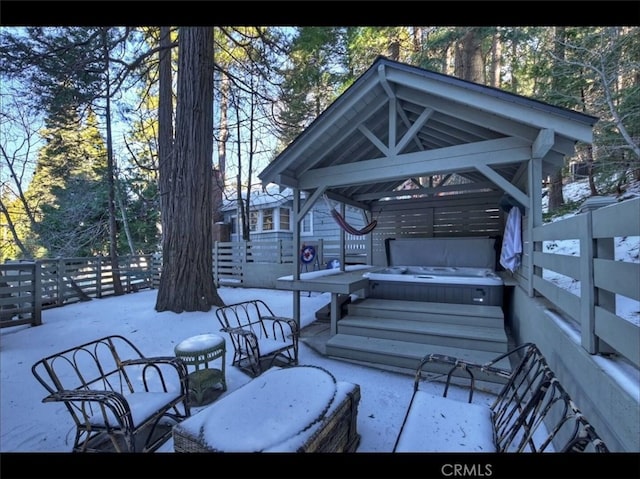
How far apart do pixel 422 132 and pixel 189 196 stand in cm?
467

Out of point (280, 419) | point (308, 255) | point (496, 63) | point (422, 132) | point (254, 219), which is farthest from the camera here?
point (254, 219)

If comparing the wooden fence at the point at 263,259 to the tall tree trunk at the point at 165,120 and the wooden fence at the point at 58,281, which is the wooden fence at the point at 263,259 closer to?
the wooden fence at the point at 58,281

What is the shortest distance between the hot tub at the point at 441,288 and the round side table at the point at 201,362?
273cm

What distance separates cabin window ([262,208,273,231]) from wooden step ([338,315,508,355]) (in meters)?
9.50

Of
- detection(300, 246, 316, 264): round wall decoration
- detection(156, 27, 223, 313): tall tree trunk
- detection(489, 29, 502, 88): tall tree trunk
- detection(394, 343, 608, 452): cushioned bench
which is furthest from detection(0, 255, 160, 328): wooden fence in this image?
detection(489, 29, 502, 88): tall tree trunk

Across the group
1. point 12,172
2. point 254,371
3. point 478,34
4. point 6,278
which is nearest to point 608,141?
point 478,34

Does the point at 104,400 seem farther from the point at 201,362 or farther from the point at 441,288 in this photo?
the point at 441,288

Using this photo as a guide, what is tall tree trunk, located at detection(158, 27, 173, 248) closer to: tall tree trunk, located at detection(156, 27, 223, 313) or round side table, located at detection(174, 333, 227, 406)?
tall tree trunk, located at detection(156, 27, 223, 313)

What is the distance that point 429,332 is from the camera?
3557 millimetres

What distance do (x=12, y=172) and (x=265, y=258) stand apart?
32.4ft

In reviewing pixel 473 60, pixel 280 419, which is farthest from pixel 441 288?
pixel 473 60

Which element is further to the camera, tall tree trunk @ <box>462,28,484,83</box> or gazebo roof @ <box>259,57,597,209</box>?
tall tree trunk @ <box>462,28,484,83</box>

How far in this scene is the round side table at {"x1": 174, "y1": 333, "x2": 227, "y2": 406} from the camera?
268 centimetres

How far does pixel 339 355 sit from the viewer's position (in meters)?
3.65
